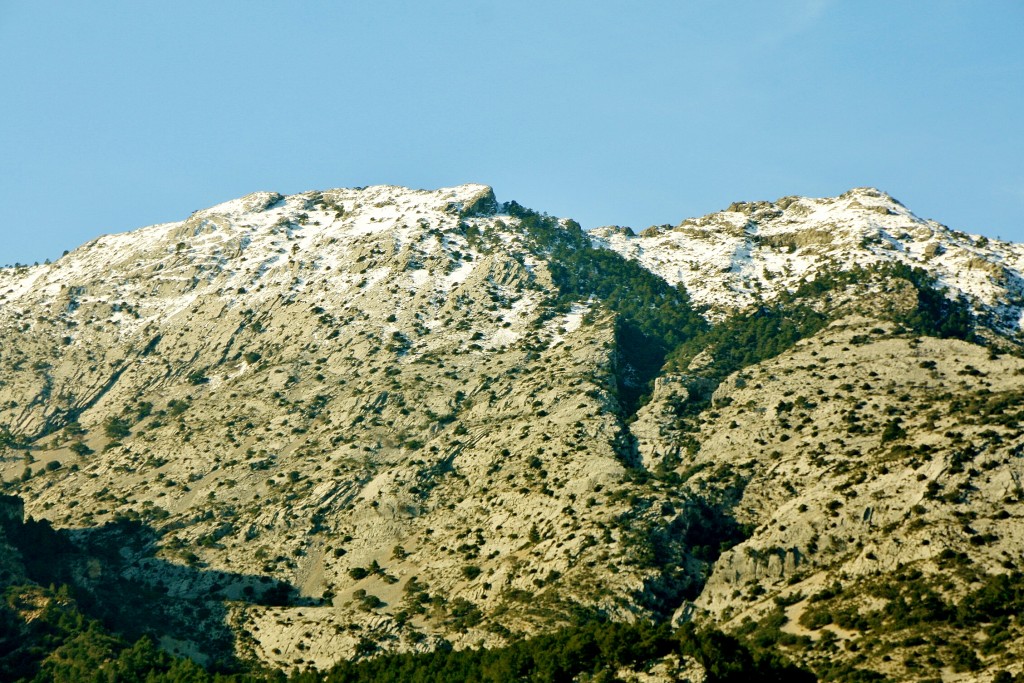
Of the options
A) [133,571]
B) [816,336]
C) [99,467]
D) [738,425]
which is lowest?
[133,571]

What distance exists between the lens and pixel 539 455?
135875 mm

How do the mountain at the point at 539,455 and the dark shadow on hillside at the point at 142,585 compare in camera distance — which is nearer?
the mountain at the point at 539,455

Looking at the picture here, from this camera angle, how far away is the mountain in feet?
348

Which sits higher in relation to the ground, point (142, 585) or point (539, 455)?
point (539, 455)

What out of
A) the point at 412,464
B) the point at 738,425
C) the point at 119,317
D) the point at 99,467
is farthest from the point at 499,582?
the point at 119,317

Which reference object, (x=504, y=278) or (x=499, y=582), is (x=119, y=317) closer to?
(x=504, y=278)

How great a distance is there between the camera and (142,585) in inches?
5049

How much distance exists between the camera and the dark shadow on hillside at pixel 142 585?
391 ft

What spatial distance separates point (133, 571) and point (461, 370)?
5488 centimetres

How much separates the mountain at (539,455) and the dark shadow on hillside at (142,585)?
44cm

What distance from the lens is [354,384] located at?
16412 cm

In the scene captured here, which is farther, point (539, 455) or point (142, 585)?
point (539, 455)

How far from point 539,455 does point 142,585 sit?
4789cm

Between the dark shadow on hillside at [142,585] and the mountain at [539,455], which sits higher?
the mountain at [539,455]
